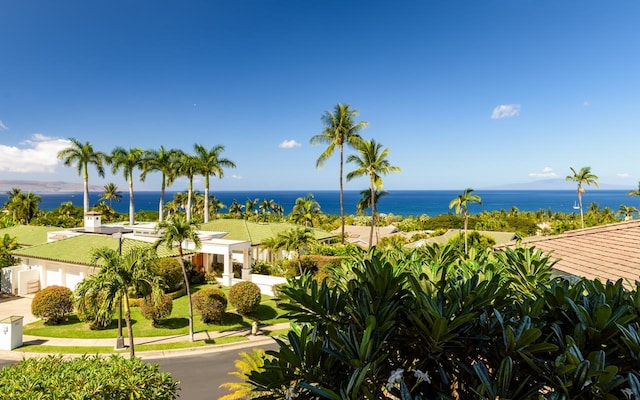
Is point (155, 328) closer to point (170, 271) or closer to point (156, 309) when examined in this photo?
point (156, 309)

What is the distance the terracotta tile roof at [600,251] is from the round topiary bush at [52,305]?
25.0 meters

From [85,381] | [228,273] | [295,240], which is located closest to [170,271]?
[228,273]

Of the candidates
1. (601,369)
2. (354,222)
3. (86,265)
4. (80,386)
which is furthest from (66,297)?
(354,222)

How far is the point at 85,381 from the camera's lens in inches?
287

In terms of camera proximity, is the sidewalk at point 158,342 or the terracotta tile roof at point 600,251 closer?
the terracotta tile roof at point 600,251

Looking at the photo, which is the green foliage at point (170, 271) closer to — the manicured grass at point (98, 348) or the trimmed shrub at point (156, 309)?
the trimmed shrub at point (156, 309)

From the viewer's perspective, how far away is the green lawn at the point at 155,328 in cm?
1958

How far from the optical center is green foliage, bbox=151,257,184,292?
25.9 m

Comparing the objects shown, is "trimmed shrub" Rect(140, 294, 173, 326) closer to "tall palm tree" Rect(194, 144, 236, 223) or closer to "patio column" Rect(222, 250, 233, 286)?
"patio column" Rect(222, 250, 233, 286)

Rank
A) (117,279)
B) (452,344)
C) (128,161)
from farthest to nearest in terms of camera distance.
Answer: (128,161)
(117,279)
(452,344)

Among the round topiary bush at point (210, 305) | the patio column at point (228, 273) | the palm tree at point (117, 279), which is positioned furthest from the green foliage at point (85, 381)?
the patio column at point (228, 273)

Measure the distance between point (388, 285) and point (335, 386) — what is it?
1.05 m

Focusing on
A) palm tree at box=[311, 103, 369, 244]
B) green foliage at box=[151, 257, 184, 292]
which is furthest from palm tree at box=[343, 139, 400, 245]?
green foliage at box=[151, 257, 184, 292]

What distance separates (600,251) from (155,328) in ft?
71.9
